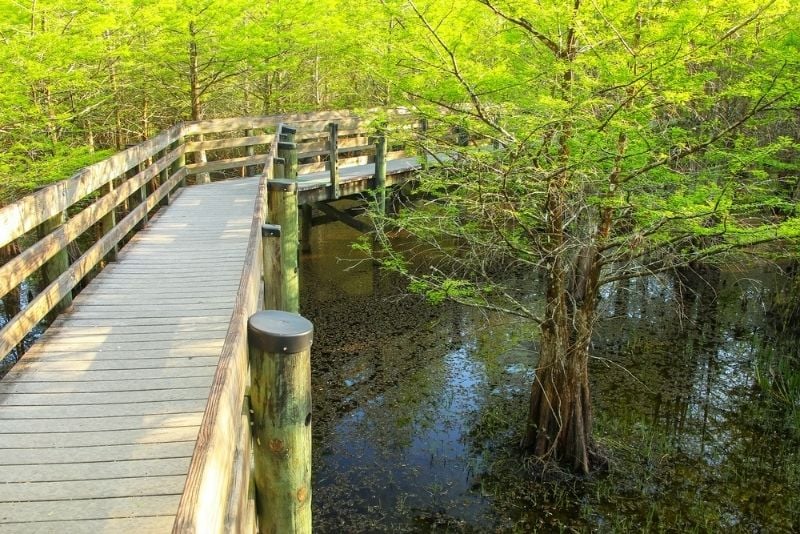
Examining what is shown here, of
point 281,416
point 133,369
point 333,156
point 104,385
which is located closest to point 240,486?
point 281,416

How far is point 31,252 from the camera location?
377 cm

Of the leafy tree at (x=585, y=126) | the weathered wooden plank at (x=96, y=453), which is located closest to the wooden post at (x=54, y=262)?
the weathered wooden plank at (x=96, y=453)

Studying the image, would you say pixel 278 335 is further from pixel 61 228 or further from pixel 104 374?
pixel 61 228

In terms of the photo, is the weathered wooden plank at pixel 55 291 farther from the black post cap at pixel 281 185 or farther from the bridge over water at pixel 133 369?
the black post cap at pixel 281 185

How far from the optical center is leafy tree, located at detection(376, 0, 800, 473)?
5.17 meters

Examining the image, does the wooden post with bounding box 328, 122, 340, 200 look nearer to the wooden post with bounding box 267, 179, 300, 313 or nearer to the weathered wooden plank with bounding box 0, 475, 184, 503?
the wooden post with bounding box 267, 179, 300, 313

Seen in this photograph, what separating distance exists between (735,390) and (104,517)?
28.4 ft

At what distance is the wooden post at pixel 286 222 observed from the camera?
5.94 meters

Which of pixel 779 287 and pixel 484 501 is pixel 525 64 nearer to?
pixel 484 501

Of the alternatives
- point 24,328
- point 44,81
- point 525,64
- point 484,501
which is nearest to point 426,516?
point 484,501

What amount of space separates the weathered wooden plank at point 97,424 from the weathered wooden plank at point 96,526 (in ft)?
2.25

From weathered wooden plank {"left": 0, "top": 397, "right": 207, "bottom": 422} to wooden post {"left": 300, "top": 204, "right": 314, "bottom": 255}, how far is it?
33.9 ft

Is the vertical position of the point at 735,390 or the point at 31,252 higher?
the point at 31,252

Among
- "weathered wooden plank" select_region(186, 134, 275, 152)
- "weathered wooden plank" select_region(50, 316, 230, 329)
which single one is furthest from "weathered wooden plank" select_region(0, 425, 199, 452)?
"weathered wooden plank" select_region(186, 134, 275, 152)
